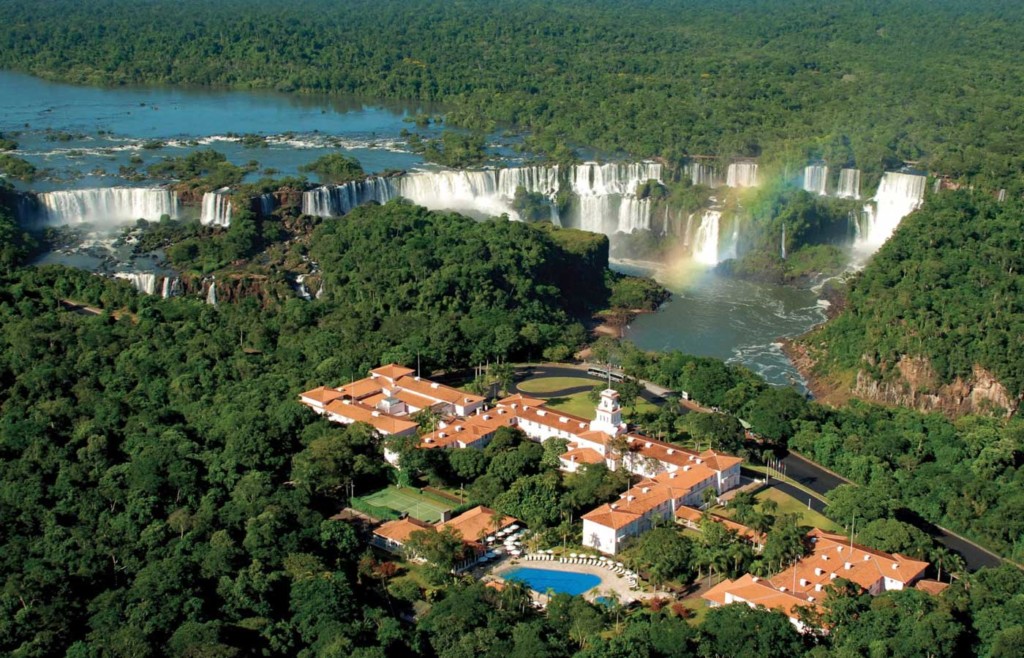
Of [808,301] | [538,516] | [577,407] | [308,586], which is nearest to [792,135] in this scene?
[808,301]

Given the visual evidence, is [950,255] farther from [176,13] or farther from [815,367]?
[176,13]

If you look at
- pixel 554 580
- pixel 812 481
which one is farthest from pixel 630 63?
pixel 554 580

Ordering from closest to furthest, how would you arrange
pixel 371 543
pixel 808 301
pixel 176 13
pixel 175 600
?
1. pixel 175 600
2. pixel 371 543
3. pixel 808 301
4. pixel 176 13

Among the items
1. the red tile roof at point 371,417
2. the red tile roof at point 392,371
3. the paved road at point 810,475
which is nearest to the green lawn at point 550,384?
the red tile roof at point 392,371

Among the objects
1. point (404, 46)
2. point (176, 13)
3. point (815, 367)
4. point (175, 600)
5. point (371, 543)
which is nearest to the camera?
point (175, 600)

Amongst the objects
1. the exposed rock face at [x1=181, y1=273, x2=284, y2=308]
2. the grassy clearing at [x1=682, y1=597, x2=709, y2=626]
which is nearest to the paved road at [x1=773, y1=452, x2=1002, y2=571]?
the grassy clearing at [x1=682, y1=597, x2=709, y2=626]

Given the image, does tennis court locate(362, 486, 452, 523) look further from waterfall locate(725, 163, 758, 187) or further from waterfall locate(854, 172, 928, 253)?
waterfall locate(725, 163, 758, 187)

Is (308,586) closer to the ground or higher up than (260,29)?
closer to the ground

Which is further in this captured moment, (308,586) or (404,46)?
(404,46)
